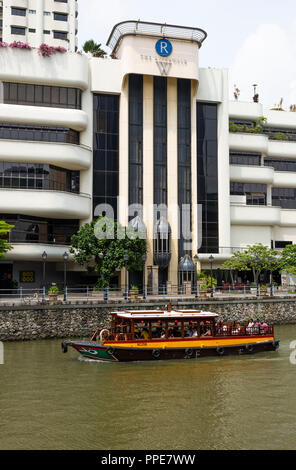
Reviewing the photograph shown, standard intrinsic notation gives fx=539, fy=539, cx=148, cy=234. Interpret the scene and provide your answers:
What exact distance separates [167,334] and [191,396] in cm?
750

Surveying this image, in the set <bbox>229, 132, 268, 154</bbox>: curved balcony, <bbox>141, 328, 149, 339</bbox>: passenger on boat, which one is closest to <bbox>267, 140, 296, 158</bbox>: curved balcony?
<bbox>229, 132, 268, 154</bbox>: curved balcony

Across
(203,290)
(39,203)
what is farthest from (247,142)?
(39,203)

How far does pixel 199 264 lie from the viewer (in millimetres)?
50906

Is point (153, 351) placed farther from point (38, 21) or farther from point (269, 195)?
point (38, 21)

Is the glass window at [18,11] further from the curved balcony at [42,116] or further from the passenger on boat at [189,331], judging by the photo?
the passenger on boat at [189,331]

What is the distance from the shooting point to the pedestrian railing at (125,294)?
3632cm

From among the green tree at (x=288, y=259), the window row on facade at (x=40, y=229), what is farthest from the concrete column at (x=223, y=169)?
the window row on facade at (x=40, y=229)

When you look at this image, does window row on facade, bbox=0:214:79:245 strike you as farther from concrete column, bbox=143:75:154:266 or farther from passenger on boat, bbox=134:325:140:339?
passenger on boat, bbox=134:325:140:339

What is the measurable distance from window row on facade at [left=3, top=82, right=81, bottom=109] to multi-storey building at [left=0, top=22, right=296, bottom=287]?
9cm

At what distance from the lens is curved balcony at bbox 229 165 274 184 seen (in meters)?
55.4

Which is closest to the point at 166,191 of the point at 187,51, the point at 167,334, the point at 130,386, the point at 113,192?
the point at 113,192

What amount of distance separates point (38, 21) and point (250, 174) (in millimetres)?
38295

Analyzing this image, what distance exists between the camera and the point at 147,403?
19.6 metres

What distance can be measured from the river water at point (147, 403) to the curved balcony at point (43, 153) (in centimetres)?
2072
